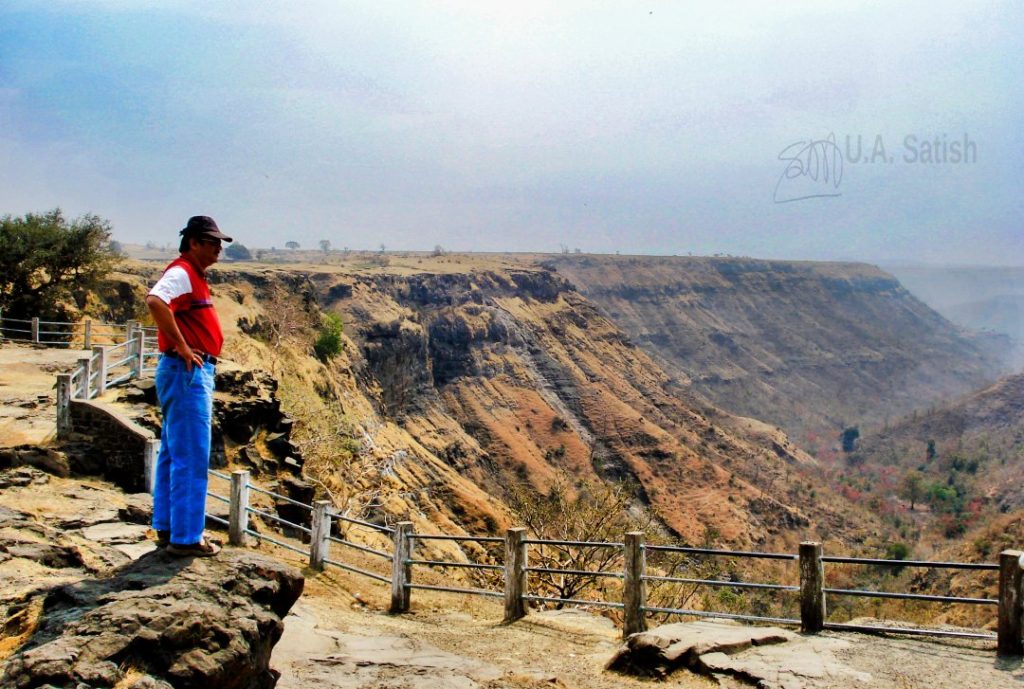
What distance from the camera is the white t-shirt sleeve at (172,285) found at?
225 inches

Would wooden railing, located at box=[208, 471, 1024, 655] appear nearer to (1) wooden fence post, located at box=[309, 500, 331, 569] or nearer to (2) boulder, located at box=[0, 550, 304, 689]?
(1) wooden fence post, located at box=[309, 500, 331, 569]

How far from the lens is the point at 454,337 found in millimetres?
74812

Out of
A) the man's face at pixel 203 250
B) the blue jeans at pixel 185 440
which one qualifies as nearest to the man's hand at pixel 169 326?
the blue jeans at pixel 185 440

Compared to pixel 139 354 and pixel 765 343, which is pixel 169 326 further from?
pixel 765 343

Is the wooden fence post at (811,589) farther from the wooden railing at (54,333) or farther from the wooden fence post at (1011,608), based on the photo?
the wooden railing at (54,333)

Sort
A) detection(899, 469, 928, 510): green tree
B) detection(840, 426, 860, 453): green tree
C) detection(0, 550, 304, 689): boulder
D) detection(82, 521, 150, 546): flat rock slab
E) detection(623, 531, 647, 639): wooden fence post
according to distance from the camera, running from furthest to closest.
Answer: detection(840, 426, 860, 453): green tree
detection(899, 469, 928, 510): green tree
detection(623, 531, 647, 639): wooden fence post
detection(82, 521, 150, 546): flat rock slab
detection(0, 550, 304, 689): boulder

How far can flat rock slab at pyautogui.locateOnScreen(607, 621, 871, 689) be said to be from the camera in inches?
273

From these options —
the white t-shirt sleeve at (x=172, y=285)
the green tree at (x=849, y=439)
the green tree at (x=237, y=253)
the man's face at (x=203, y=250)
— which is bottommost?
the green tree at (x=849, y=439)

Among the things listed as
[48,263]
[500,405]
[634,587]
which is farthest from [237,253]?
[634,587]

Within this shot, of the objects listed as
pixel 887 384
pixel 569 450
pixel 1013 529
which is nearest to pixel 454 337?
pixel 569 450

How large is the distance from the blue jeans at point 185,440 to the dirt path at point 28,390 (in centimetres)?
694

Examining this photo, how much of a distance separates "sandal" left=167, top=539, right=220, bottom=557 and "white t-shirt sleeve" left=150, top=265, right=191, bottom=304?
1.74m

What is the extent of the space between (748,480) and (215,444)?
215ft

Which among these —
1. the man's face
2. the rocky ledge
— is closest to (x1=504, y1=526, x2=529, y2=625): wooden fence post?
the rocky ledge
